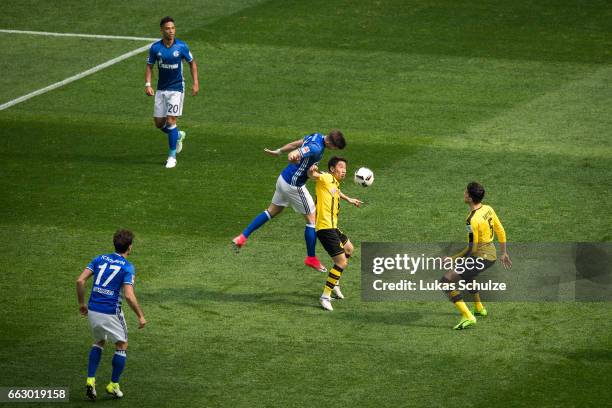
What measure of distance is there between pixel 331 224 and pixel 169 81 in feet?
22.8

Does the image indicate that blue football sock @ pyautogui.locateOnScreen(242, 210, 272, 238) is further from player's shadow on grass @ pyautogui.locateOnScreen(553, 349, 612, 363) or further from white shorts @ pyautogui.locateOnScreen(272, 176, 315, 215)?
player's shadow on grass @ pyautogui.locateOnScreen(553, 349, 612, 363)

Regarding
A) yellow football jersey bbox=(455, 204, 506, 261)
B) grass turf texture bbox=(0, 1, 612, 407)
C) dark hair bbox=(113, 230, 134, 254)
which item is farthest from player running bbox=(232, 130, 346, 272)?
dark hair bbox=(113, 230, 134, 254)

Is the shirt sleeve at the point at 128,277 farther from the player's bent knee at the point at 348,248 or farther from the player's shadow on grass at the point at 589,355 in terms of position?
the player's shadow on grass at the point at 589,355

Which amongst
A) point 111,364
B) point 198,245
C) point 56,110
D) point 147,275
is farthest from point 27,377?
point 56,110

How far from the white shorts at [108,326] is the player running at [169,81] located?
8.62 meters

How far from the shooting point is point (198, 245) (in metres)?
17.8

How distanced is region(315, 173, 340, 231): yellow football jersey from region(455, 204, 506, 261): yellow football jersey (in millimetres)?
1979

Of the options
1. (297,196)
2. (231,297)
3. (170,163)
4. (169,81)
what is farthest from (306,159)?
(169,81)

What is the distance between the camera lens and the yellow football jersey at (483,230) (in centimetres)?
1485

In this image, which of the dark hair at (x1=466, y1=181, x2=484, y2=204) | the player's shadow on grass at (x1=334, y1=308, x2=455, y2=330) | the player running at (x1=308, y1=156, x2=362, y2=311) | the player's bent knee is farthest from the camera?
the player's bent knee

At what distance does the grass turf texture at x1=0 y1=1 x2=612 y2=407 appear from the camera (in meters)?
13.7

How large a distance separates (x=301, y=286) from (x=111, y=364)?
11.6ft

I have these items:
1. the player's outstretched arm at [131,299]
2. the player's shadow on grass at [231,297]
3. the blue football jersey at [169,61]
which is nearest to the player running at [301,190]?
the player's shadow on grass at [231,297]

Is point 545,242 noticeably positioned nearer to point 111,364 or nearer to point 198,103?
point 111,364
